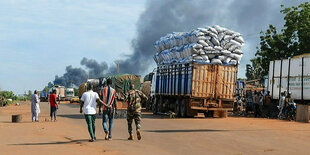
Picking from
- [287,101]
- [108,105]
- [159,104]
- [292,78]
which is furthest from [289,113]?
[108,105]

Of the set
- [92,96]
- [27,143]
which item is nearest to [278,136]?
[92,96]

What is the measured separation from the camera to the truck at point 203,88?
82.6ft

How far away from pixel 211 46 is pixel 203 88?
7.16 feet

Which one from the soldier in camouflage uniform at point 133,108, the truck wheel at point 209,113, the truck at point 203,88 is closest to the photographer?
the soldier in camouflage uniform at point 133,108

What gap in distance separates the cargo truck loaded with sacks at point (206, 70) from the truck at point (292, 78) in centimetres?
358

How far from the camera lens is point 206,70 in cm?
2534

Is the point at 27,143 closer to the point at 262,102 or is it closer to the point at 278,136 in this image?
the point at 278,136

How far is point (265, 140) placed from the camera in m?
14.5

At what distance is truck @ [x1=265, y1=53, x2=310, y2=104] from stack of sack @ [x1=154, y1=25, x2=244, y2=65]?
352cm

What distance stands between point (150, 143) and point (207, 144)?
1.52 m

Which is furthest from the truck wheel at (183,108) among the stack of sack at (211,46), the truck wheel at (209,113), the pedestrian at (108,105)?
the pedestrian at (108,105)

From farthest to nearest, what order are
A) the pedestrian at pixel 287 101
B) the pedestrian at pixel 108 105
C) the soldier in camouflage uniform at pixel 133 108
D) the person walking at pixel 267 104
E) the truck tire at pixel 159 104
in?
1. the person walking at pixel 267 104
2. the truck tire at pixel 159 104
3. the pedestrian at pixel 287 101
4. the soldier in camouflage uniform at pixel 133 108
5. the pedestrian at pixel 108 105

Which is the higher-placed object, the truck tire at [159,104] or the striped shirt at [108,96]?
the striped shirt at [108,96]

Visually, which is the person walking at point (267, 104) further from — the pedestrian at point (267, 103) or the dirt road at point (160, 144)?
the dirt road at point (160, 144)
